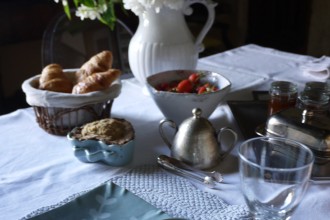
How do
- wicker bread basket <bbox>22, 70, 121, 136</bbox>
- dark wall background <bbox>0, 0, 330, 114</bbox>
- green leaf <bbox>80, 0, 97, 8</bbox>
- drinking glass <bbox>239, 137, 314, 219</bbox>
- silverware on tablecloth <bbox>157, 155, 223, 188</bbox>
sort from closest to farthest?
drinking glass <bbox>239, 137, 314, 219</bbox> → silverware on tablecloth <bbox>157, 155, 223, 188</bbox> → wicker bread basket <bbox>22, 70, 121, 136</bbox> → green leaf <bbox>80, 0, 97, 8</bbox> → dark wall background <bbox>0, 0, 330, 114</bbox>

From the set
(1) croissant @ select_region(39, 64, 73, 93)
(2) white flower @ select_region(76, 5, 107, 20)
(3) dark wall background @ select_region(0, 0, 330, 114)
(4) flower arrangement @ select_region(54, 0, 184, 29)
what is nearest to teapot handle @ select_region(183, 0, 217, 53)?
(4) flower arrangement @ select_region(54, 0, 184, 29)

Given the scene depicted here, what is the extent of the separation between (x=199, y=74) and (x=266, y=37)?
92.2 inches

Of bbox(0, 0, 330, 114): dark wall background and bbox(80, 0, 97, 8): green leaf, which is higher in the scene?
bbox(80, 0, 97, 8): green leaf

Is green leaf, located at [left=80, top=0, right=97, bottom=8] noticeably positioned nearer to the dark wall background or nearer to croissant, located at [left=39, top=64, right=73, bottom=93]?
croissant, located at [left=39, top=64, right=73, bottom=93]

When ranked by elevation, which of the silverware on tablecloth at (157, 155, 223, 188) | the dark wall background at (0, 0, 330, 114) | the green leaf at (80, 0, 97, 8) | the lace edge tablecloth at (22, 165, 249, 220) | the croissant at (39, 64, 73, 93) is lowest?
the dark wall background at (0, 0, 330, 114)

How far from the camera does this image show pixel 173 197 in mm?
574

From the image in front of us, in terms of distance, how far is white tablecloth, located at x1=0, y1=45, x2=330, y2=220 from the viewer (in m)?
0.57

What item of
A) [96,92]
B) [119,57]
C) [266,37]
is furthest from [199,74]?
[266,37]

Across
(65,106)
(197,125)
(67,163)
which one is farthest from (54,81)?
(197,125)

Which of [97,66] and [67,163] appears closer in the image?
[67,163]

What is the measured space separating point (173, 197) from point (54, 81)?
0.35 metres

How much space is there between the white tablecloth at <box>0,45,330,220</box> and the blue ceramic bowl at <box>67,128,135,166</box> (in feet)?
0.05

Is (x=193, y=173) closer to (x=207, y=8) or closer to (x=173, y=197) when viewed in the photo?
(x=173, y=197)

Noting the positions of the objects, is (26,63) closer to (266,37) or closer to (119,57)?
(119,57)
